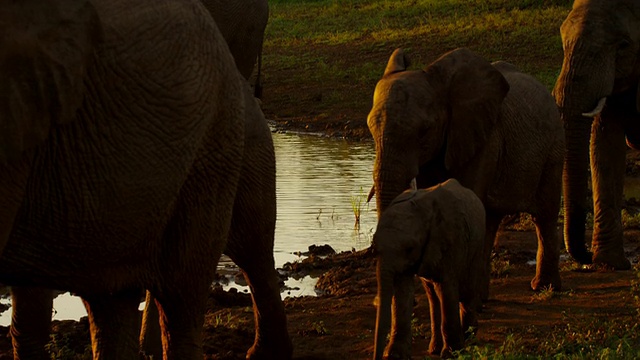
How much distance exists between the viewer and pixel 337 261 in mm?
9398

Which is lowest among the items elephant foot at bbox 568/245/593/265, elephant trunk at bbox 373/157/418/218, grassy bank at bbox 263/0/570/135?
elephant foot at bbox 568/245/593/265

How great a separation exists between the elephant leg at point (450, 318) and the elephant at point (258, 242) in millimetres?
723

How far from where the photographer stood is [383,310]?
5910 millimetres

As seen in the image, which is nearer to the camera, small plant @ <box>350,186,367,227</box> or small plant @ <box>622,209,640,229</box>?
small plant @ <box>622,209,640,229</box>

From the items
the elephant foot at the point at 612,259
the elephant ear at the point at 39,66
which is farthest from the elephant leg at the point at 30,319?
the elephant foot at the point at 612,259

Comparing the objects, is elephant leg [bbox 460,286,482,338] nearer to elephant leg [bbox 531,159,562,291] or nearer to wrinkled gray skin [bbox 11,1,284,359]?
wrinkled gray skin [bbox 11,1,284,359]

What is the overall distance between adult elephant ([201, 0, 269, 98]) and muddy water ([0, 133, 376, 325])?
159cm

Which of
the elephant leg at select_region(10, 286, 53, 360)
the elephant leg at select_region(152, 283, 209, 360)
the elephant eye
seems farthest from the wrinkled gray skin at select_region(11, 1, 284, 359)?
the elephant eye

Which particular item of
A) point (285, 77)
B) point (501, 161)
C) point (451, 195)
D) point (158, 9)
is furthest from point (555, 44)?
point (158, 9)

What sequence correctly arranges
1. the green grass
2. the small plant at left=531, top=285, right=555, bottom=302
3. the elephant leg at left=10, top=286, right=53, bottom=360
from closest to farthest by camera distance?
the elephant leg at left=10, top=286, right=53, bottom=360
the small plant at left=531, top=285, right=555, bottom=302
the green grass

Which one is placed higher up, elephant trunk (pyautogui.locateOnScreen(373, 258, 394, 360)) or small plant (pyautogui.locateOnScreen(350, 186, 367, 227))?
small plant (pyautogui.locateOnScreen(350, 186, 367, 227))

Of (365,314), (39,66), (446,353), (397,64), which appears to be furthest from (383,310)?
(39,66)

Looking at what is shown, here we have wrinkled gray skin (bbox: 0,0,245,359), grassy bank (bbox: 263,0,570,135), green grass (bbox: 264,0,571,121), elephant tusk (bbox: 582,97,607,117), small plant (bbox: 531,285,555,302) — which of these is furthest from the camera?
green grass (bbox: 264,0,571,121)

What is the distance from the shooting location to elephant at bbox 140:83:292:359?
5879 millimetres
